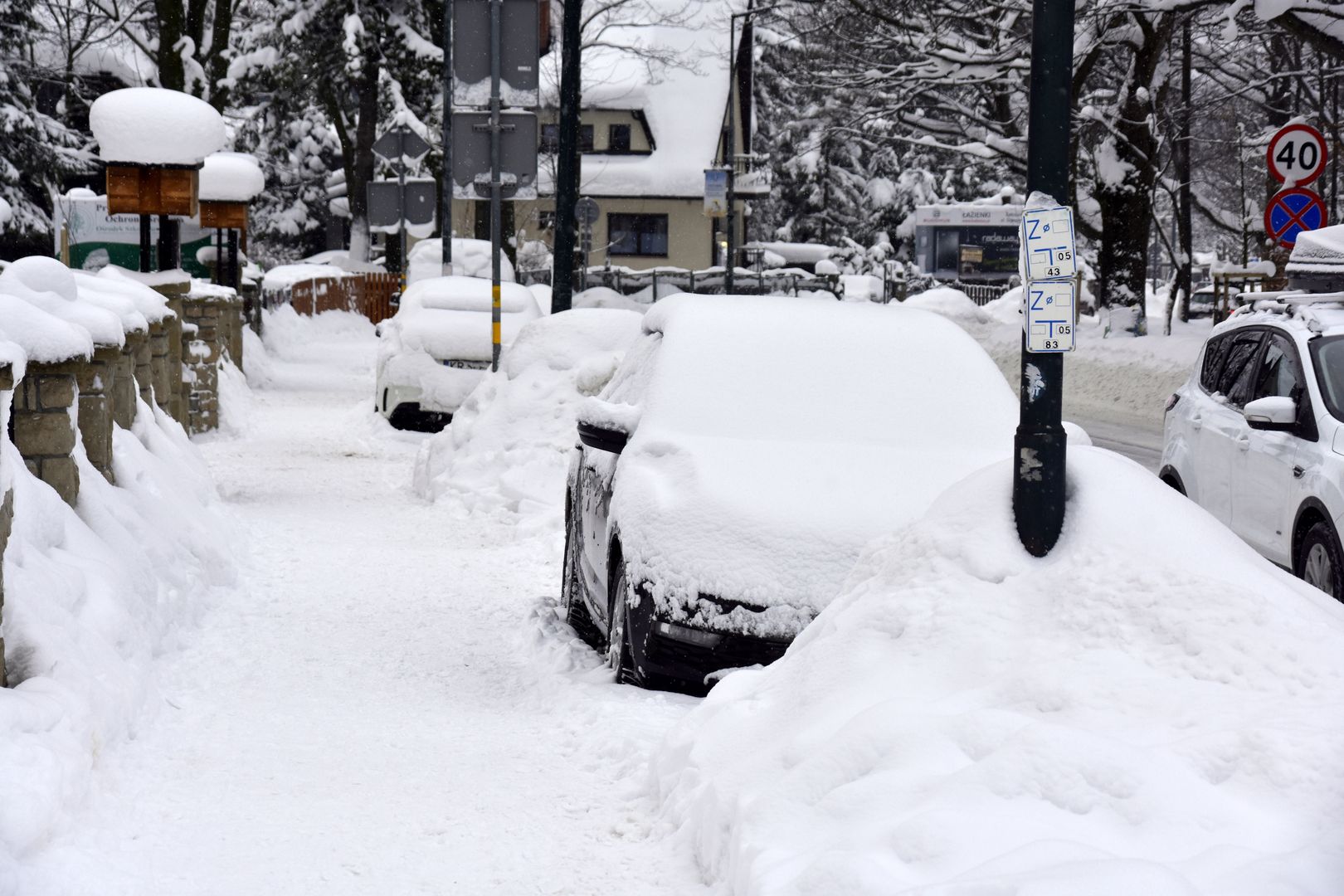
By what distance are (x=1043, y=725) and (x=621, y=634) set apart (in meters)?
2.65

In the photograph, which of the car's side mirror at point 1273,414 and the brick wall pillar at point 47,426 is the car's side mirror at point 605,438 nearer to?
the brick wall pillar at point 47,426

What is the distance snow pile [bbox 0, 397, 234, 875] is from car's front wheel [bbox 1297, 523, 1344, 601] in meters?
5.04

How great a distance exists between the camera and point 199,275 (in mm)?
24828

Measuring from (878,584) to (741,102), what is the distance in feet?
205

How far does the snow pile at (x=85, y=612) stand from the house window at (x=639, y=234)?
164ft

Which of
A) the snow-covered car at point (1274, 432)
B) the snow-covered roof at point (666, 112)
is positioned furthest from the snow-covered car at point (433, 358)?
the snow-covered roof at point (666, 112)

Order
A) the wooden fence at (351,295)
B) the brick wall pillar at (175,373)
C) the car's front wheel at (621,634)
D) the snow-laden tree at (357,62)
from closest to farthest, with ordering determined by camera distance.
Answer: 1. the car's front wheel at (621,634)
2. the brick wall pillar at (175,373)
3. the snow-laden tree at (357,62)
4. the wooden fence at (351,295)

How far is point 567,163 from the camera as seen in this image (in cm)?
1611

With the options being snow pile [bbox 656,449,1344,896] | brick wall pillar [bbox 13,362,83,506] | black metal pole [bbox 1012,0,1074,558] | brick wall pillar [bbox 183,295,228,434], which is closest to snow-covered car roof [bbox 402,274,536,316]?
brick wall pillar [bbox 183,295,228,434]

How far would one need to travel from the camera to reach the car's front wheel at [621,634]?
20.7 feet

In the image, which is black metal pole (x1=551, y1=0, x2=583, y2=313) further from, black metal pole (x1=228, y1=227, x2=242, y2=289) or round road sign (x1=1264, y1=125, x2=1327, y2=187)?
black metal pole (x1=228, y1=227, x2=242, y2=289)

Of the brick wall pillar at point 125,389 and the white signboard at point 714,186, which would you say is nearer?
the brick wall pillar at point 125,389

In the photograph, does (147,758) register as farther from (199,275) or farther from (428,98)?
(428,98)

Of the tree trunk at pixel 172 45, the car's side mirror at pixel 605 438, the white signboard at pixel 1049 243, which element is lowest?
the car's side mirror at pixel 605 438
